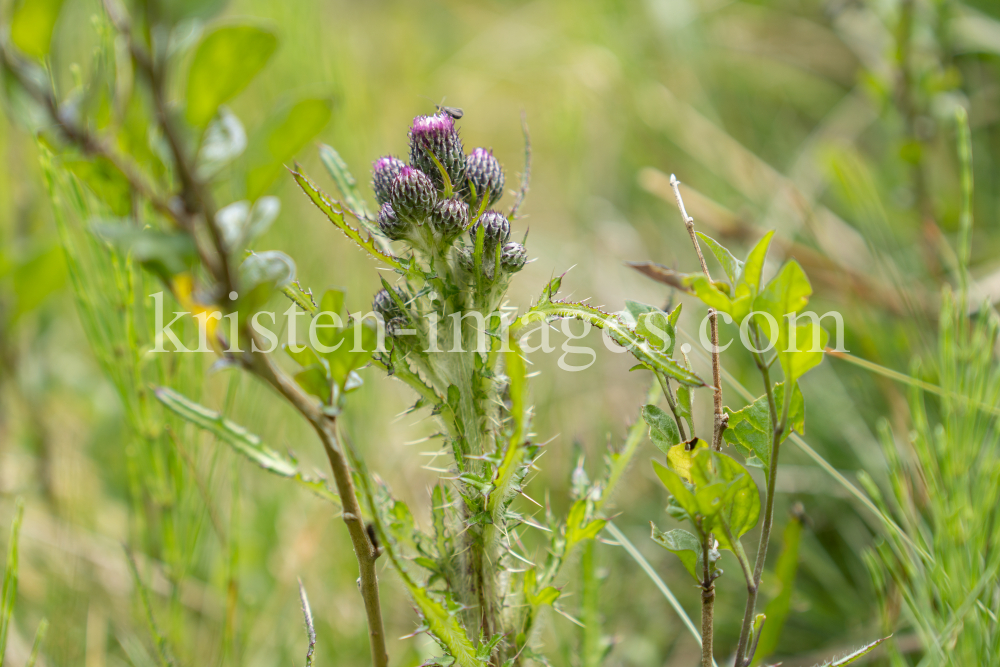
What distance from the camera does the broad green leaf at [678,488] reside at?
2.42 feet

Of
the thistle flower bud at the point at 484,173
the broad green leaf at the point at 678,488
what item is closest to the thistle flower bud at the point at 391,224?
the thistle flower bud at the point at 484,173

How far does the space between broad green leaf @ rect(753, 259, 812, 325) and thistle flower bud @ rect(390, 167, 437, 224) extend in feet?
1.34

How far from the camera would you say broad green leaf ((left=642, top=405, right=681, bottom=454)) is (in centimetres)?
86

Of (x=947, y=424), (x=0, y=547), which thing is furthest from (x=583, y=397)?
(x=0, y=547)

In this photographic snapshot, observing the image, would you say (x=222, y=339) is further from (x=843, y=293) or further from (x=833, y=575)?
(x=843, y=293)

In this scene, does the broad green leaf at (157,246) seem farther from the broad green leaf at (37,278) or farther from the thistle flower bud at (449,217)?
the broad green leaf at (37,278)

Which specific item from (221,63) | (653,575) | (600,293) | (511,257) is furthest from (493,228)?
(600,293)

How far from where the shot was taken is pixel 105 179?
59 cm

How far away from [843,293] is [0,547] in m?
2.65

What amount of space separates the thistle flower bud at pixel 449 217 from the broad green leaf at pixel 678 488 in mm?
386

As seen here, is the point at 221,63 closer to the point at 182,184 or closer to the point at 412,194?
the point at 182,184

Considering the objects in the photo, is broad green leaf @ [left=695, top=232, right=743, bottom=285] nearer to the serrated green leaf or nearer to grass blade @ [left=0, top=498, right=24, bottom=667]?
the serrated green leaf

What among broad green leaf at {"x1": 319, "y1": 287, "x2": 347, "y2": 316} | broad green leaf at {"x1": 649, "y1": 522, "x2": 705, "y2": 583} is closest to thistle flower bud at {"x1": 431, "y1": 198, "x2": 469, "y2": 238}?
broad green leaf at {"x1": 319, "y1": 287, "x2": 347, "y2": 316}

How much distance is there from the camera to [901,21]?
228 centimetres
